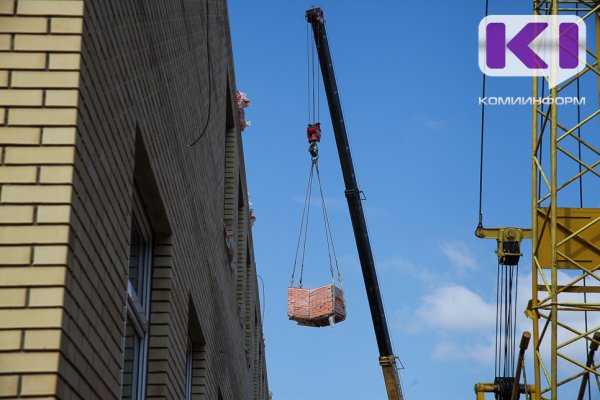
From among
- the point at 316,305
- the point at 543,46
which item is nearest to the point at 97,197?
the point at 543,46

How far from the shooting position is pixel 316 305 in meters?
26.9

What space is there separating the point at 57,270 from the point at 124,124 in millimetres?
1822

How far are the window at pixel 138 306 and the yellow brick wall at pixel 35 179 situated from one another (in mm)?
2601

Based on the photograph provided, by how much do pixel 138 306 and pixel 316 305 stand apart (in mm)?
18935

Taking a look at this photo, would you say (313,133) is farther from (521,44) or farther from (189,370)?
(189,370)

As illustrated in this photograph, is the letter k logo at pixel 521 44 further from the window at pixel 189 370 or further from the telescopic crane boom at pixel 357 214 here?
the window at pixel 189 370

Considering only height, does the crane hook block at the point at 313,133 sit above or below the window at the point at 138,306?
above

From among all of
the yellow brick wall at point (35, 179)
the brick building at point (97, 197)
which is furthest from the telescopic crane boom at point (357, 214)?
the yellow brick wall at point (35, 179)

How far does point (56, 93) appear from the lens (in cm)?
542

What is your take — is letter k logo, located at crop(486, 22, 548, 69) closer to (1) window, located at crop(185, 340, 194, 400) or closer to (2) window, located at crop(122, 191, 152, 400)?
(1) window, located at crop(185, 340, 194, 400)

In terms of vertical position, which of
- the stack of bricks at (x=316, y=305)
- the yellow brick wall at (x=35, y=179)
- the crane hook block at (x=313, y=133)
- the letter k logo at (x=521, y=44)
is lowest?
the yellow brick wall at (x=35, y=179)

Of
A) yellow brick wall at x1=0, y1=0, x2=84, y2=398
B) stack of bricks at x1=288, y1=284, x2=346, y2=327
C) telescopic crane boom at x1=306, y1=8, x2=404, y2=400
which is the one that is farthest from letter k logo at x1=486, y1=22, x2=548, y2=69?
yellow brick wall at x1=0, y1=0, x2=84, y2=398

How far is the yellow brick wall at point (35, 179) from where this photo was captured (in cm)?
496

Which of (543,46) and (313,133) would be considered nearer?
(543,46)
